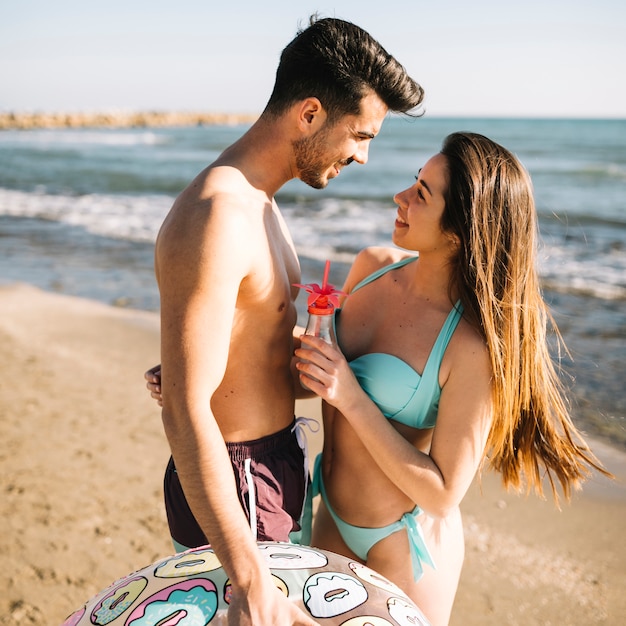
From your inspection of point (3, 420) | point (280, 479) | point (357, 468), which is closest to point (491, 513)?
point (357, 468)

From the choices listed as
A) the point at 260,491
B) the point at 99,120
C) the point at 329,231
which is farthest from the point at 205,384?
the point at 99,120

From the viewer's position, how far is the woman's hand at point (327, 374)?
217 centimetres

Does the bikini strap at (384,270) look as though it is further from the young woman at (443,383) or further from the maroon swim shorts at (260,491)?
the maroon swim shorts at (260,491)

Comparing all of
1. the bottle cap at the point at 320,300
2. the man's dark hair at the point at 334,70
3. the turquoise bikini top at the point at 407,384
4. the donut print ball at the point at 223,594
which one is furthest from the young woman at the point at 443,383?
the donut print ball at the point at 223,594

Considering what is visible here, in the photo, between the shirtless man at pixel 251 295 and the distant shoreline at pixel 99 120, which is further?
the distant shoreline at pixel 99 120

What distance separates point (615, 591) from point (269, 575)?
2894 millimetres

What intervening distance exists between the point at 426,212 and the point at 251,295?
0.83 metres

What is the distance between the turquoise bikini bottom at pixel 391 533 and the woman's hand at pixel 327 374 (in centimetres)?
55

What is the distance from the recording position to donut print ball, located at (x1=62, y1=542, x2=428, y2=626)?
167 cm

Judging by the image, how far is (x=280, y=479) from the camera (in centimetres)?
235

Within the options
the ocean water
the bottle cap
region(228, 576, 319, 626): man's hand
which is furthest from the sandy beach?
the bottle cap

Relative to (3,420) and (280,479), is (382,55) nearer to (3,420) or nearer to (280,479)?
(280,479)

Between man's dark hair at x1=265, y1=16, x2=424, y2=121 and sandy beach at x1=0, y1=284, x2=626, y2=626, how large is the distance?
2.80 metres

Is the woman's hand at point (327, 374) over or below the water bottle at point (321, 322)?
below
